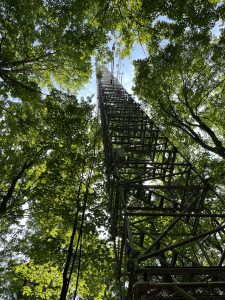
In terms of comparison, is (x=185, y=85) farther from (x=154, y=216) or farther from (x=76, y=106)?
(x=154, y=216)

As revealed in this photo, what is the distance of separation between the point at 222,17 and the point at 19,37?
27.9ft

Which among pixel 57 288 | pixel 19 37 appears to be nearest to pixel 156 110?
pixel 19 37

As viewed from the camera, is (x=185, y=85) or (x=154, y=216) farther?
(x=185, y=85)

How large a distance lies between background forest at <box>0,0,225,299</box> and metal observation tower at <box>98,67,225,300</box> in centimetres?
106

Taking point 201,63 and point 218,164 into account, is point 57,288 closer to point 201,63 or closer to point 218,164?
point 218,164

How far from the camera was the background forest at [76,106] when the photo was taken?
835 cm

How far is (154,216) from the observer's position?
5258 millimetres

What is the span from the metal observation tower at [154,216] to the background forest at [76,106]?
41.7 inches

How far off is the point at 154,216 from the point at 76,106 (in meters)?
6.73

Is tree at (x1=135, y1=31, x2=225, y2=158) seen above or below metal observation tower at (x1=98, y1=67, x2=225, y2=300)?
above

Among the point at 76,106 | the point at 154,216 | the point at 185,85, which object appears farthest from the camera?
the point at 185,85

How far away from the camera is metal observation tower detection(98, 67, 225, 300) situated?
345 centimetres

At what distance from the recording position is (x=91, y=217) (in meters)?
8.45

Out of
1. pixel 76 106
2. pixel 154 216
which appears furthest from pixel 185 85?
pixel 154 216
